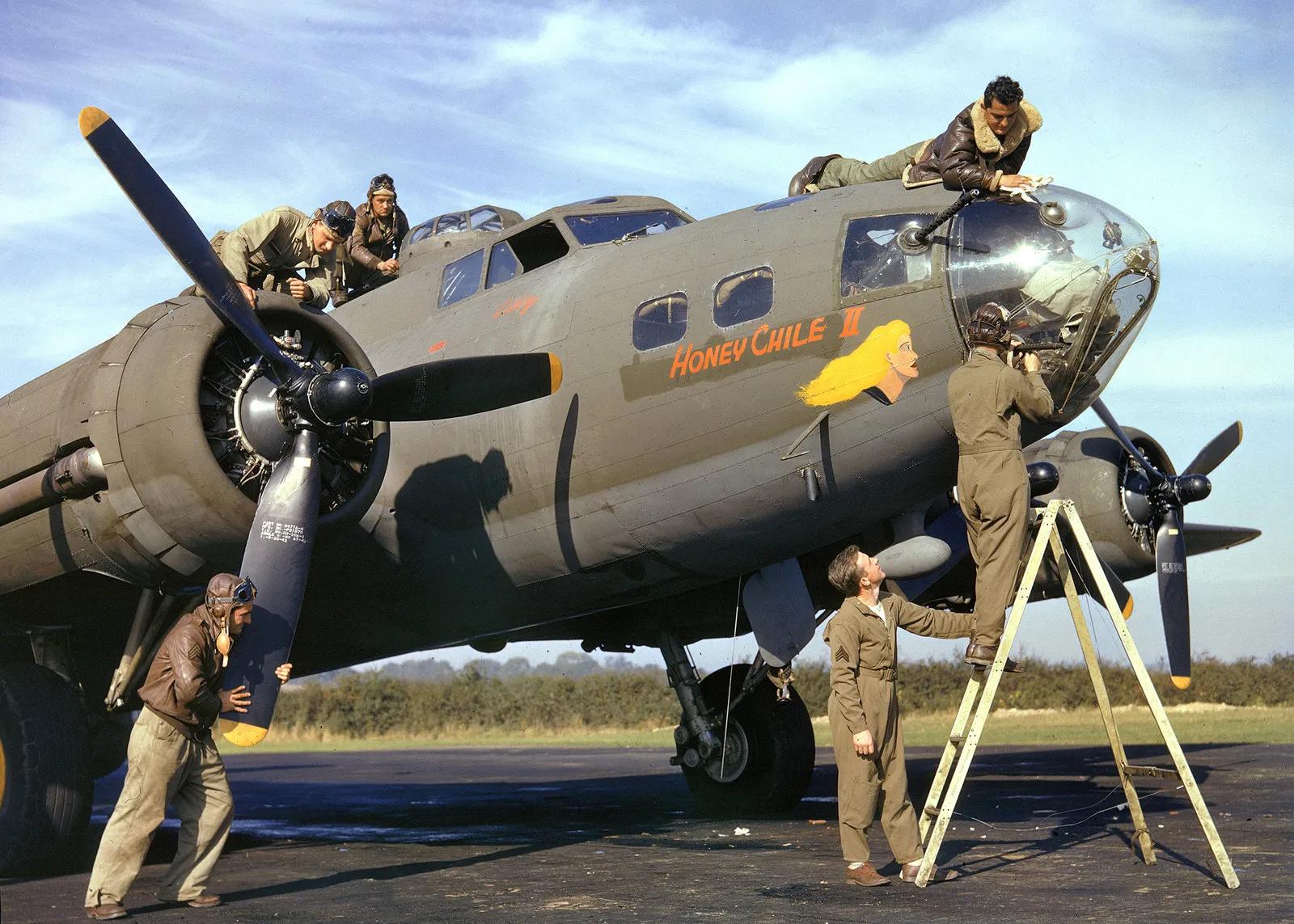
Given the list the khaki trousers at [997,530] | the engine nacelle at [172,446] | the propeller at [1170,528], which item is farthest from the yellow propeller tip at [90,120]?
the propeller at [1170,528]

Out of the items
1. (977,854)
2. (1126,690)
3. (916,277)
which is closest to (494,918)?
(977,854)

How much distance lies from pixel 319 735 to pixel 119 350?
113 feet

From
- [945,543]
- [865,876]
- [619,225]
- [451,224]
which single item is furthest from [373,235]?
[865,876]

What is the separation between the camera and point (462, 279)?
12.5 m

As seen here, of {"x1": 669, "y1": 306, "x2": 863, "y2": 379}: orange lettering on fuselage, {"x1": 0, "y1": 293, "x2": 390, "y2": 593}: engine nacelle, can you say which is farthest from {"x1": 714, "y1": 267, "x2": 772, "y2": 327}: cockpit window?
{"x1": 0, "y1": 293, "x2": 390, "y2": 593}: engine nacelle

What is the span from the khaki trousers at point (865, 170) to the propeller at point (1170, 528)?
5326 mm

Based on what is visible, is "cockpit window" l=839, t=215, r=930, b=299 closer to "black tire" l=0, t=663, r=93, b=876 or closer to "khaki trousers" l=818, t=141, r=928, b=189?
"khaki trousers" l=818, t=141, r=928, b=189

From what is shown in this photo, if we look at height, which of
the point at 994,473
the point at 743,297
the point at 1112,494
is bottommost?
the point at 994,473

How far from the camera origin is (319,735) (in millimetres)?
42656

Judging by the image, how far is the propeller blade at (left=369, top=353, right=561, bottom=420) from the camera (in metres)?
10.2

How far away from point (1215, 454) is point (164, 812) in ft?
42.9

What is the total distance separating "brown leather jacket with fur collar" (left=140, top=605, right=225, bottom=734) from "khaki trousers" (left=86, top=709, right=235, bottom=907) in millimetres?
108

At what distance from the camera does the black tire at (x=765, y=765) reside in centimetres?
1306

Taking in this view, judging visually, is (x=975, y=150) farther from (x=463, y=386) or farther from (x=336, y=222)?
(x=336, y=222)
